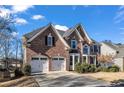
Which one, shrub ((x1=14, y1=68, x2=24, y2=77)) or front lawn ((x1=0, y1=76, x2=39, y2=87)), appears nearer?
front lawn ((x1=0, y1=76, x2=39, y2=87))

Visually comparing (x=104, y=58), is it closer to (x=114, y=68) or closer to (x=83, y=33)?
(x=114, y=68)

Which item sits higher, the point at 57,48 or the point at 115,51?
the point at 57,48

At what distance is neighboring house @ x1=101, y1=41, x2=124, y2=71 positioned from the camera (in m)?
28.5

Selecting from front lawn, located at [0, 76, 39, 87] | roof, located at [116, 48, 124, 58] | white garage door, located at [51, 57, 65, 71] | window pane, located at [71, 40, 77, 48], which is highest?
window pane, located at [71, 40, 77, 48]

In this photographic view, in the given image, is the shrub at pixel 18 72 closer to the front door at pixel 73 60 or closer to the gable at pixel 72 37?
the front door at pixel 73 60

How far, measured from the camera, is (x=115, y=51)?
31453mm

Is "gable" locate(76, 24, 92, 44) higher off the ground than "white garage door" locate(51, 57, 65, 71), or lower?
higher

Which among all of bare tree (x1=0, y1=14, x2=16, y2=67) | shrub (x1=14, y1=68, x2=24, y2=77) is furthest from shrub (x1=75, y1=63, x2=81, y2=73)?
bare tree (x1=0, y1=14, x2=16, y2=67)

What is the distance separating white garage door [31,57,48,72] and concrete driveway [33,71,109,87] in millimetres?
682

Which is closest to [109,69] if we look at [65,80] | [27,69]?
[65,80]

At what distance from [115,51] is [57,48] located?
255 inches

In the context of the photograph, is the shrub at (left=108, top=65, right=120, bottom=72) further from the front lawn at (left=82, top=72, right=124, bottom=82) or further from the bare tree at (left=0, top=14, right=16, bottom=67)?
the bare tree at (left=0, top=14, right=16, bottom=67)

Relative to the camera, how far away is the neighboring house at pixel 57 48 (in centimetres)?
2623

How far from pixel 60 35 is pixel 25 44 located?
267 centimetres
